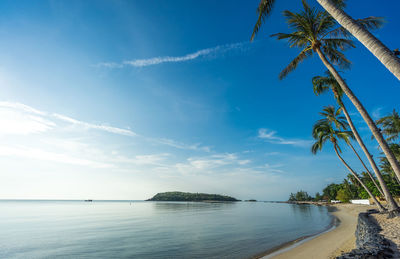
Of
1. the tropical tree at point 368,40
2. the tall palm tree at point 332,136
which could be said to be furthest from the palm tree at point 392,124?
the tropical tree at point 368,40

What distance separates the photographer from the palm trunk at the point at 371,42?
3.99 m

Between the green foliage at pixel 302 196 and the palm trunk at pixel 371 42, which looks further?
the green foliage at pixel 302 196

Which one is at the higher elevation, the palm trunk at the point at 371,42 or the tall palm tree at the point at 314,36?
the tall palm tree at the point at 314,36

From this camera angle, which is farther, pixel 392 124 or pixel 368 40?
pixel 392 124

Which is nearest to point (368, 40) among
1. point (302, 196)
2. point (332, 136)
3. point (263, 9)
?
point (263, 9)

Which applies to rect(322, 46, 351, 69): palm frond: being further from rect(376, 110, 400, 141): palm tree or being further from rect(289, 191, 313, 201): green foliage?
rect(289, 191, 313, 201): green foliage

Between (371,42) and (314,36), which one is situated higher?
(314,36)

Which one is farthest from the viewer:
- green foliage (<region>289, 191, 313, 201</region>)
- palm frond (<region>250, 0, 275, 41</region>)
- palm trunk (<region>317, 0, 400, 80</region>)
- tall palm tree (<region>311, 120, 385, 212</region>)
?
green foliage (<region>289, 191, 313, 201</region>)

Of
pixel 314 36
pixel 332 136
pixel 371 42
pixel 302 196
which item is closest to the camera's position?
pixel 371 42

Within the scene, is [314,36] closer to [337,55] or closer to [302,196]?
[337,55]

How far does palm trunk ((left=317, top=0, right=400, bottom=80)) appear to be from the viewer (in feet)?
13.1

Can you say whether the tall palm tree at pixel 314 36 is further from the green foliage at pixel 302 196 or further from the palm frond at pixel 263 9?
the green foliage at pixel 302 196

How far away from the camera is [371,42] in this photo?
4.43 m

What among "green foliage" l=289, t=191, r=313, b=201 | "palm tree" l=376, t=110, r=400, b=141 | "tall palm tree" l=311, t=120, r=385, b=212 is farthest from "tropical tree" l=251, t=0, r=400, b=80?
"green foliage" l=289, t=191, r=313, b=201
